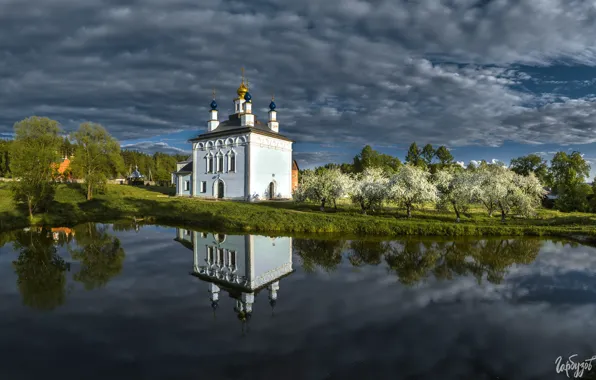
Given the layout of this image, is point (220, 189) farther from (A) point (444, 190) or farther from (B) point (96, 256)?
(A) point (444, 190)

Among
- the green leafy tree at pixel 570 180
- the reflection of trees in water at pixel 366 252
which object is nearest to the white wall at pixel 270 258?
the reflection of trees in water at pixel 366 252

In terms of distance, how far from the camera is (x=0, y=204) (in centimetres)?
2903

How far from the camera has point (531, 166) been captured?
59219 mm

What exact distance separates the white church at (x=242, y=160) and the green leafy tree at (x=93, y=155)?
382 inches

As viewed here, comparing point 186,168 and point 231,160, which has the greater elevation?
point 231,160

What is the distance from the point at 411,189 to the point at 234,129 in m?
21.7

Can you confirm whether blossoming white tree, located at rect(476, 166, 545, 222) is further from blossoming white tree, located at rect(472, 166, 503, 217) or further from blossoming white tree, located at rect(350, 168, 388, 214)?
blossoming white tree, located at rect(350, 168, 388, 214)

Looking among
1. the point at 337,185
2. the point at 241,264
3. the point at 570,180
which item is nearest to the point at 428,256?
the point at 241,264

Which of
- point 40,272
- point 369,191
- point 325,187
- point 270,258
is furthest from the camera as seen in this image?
point 325,187

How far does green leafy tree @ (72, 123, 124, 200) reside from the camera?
37531 millimetres

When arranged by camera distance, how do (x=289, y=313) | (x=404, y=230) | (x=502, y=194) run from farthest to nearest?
(x=502, y=194)
(x=404, y=230)
(x=289, y=313)

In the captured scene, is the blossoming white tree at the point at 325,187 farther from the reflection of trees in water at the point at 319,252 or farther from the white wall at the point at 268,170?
the reflection of trees in water at the point at 319,252

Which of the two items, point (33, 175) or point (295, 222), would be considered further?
point (33, 175)

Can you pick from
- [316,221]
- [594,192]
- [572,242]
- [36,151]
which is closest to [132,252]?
[316,221]
